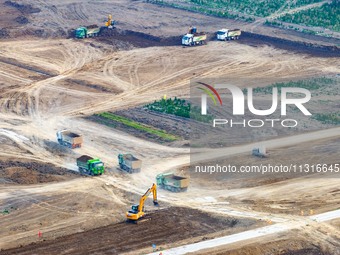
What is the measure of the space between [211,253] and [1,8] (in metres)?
91.9

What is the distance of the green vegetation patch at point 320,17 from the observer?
421 ft

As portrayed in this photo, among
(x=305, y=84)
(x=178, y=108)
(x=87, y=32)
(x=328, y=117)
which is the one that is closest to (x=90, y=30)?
(x=87, y=32)

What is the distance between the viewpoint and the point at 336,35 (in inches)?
4803

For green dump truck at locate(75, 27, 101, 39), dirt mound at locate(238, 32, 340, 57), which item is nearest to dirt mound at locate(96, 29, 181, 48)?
green dump truck at locate(75, 27, 101, 39)

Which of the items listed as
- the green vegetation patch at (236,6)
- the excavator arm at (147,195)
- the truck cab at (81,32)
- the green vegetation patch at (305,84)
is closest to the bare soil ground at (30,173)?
the excavator arm at (147,195)

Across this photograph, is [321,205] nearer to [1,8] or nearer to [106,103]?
[106,103]

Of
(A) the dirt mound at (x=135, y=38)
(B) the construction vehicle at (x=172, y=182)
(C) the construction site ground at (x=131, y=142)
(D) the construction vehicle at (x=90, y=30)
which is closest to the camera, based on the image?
(C) the construction site ground at (x=131, y=142)

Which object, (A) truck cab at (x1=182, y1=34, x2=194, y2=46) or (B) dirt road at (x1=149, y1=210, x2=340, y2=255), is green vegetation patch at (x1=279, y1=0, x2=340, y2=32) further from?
(B) dirt road at (x1=149, y1=210, x2=340, y2=255)

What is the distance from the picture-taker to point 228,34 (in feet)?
399

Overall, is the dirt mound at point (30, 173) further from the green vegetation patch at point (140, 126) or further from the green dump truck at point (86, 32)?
the green dump truck at point (86, 32)

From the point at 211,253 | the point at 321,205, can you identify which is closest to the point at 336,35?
the point at 321,205

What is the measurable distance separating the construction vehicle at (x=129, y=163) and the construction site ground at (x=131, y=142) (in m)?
0.70

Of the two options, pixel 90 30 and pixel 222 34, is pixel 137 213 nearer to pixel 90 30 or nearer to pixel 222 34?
pixel 222 34

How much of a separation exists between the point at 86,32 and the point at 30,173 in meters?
51.9
